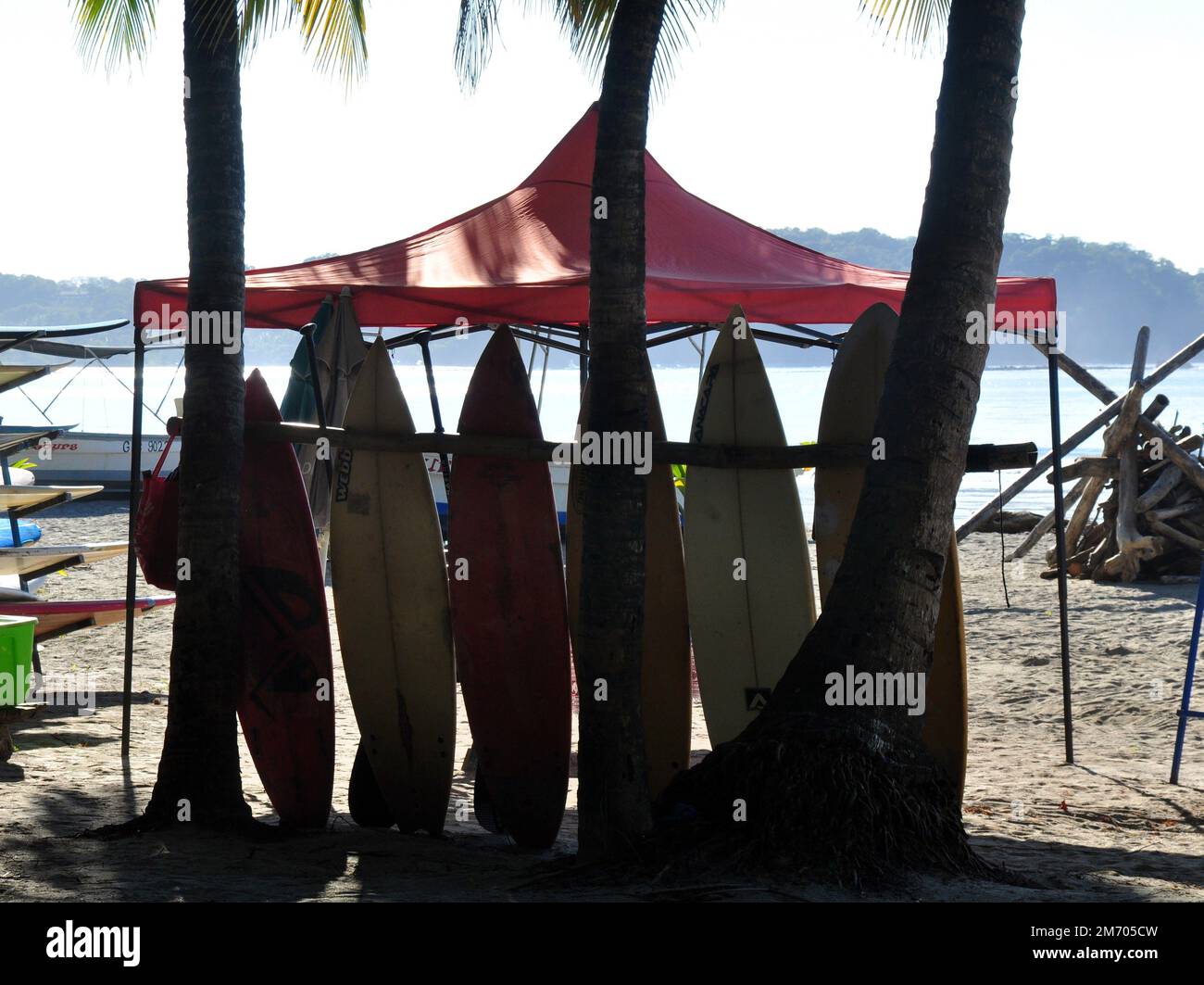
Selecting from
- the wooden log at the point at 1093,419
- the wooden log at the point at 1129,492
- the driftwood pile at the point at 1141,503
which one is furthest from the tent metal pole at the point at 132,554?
the wooden log at the point at 1129,492

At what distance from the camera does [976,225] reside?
12.5 feet

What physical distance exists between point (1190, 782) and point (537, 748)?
9.91 feet

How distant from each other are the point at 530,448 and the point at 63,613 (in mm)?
4164

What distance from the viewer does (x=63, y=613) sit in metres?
7.29

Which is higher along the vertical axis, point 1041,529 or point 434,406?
point 434,406

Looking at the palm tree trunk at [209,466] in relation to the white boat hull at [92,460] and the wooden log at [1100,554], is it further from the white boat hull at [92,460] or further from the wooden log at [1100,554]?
the white boat hull at [92,460]

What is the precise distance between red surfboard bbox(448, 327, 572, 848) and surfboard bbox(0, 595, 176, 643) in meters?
3.42

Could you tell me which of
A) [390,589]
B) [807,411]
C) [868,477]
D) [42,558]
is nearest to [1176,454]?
[868,477]

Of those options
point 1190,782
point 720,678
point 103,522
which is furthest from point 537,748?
point 103,522

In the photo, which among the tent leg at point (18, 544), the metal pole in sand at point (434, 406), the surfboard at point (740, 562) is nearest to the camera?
the surfboard at point (740, 562)

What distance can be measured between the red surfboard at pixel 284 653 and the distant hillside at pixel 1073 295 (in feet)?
434

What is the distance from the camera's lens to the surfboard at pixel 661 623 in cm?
467

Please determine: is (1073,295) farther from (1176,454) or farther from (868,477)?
(868,477)
